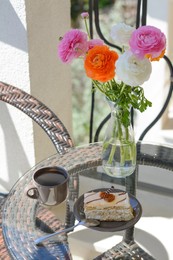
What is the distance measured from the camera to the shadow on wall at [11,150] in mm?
1907

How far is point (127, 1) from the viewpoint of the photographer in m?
4.28

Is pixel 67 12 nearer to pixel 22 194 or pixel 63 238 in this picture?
pixel 22 194

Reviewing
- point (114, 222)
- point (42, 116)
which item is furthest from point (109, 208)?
point (42, 116)

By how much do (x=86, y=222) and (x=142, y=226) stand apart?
152 millimetres

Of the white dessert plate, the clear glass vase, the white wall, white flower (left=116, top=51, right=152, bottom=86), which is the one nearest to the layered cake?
the white dessert plate

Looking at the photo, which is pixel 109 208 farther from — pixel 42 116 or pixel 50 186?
pixel 42 116

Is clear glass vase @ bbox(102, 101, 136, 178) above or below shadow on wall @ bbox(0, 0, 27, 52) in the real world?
below

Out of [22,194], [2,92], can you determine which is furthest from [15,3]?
[22,194]

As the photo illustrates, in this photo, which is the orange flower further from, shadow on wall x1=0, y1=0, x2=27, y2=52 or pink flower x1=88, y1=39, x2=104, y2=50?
shadow on wall x1=0, y1=0, x2=27, y2=52

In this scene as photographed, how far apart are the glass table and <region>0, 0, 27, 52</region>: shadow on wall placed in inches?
19.5

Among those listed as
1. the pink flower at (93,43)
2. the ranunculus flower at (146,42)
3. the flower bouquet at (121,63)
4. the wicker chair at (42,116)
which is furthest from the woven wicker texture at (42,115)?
the ranunculus flower at (146,42)

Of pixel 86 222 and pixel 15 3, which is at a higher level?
pixel 15 3

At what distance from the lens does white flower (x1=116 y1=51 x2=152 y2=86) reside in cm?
104

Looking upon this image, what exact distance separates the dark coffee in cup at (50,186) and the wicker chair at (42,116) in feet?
0.94
